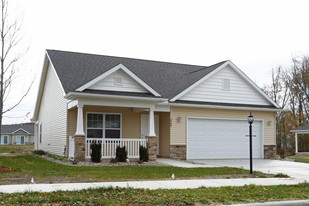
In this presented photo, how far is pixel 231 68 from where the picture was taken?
20.6m

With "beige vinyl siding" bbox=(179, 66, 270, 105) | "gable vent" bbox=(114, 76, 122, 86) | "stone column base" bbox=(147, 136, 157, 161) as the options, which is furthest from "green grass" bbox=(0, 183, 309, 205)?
"beige vinyl siding" bbox=(179, 66, 270, 105)

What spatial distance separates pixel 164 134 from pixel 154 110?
244 cm

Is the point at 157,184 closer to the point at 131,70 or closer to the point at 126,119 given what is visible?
the point at 126,119

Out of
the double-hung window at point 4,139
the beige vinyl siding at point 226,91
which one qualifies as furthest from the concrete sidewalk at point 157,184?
the double-hung window at point 4,139

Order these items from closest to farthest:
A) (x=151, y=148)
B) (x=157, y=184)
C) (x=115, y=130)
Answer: (x=157, y=184) < (x=151, y=148) < (x=115, y=130)

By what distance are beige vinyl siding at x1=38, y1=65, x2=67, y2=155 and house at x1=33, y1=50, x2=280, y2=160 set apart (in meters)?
0.05

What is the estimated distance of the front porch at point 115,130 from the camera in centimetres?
1617

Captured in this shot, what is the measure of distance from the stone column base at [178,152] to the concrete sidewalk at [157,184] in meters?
7.51

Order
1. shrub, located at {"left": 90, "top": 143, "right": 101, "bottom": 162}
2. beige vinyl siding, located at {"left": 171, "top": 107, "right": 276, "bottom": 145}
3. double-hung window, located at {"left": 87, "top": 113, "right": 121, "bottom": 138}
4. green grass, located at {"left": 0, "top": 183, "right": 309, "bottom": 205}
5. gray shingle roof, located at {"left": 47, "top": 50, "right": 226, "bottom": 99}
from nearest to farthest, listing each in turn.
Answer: green grass, located at {"left": 0, "top": 183, "right": 309, "bottom": 205} < shrub, located at {"left": 90, "top": 143, "right": 101, "bottom": 162} < double-hung window, located at {"left": 87, "top": 113, "right": 121, "bottom": 138} < gray shingle roof, located at {"left": 47, "top": 50, "right": 226, "bottom": 99} < beige vinyl siding, located at {"left": 171, "top": 107, "right": 276, "bottom": 145}

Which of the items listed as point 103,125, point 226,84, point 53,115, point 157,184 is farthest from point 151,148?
point 53,115

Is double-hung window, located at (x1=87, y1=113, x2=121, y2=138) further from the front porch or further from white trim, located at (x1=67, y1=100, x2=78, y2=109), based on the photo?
white trim, located at (x1=67, y1=100, x2=78, y2=109)

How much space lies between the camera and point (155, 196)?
26.5ft

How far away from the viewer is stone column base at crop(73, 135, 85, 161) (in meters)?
15.4

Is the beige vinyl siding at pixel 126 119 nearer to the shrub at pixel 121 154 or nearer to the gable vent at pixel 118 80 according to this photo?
the gable vent at pixel 118 80
